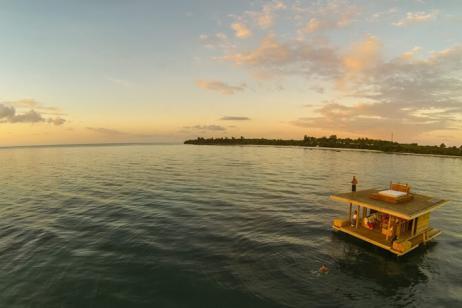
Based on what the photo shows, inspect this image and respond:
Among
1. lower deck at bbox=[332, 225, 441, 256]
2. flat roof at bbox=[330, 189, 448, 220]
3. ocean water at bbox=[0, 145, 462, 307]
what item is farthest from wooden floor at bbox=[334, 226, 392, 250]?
flat roof at bbox=[330, 189, 448, 220]

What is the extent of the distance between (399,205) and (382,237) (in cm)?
→ 314

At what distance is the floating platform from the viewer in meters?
21.4

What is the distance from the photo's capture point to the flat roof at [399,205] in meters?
21.0

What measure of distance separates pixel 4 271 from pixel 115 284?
8.63 metres

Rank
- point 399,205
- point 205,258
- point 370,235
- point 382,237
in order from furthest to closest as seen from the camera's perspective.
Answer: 1. point 370,235
2. point 382,237
3. point 399,205
4. point 205,258

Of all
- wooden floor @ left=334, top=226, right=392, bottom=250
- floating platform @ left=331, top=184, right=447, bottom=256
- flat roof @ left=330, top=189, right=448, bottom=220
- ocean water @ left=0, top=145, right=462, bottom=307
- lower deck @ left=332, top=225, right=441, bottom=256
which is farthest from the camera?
wooden floor @ left=334, top=226, right=392, bottom=250

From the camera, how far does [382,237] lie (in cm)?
2322

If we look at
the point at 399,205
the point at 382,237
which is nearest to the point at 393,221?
the point at 399,205

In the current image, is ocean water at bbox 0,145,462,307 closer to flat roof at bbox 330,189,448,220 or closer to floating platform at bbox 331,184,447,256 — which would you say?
floating platform at bbox 331,184,447,256

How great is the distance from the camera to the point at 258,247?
22.7m

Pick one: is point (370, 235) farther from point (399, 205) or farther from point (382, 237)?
point (399, 205)

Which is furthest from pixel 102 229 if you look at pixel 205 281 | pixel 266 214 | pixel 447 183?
pixel 447 183

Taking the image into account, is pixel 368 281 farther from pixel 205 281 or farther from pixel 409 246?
pixel 205 281

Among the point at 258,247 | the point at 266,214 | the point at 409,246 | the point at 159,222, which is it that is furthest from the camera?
the point at 266,214
